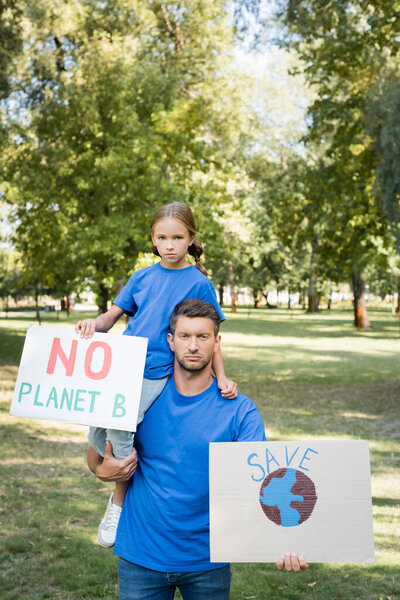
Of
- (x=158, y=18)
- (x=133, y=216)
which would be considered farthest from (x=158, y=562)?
(x=158, y=18)

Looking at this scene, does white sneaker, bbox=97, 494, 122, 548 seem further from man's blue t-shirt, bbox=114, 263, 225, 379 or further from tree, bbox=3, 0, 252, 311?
tree, bbox=3, 0, 252, 311

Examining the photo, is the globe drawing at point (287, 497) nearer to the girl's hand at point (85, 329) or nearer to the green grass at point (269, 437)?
the girl's hand at point (85, 329)

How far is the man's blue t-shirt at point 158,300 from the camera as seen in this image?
2.86m

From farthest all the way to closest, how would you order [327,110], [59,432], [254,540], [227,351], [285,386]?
[227,351] → [285,386] → [327,110] → [59,432] → [254,540]

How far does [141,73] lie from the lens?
61.3ft

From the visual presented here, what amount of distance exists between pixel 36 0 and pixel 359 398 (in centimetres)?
1412

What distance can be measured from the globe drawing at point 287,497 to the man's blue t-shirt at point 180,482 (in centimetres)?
16

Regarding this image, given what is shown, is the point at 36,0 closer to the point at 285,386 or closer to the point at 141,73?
the point at 141,73

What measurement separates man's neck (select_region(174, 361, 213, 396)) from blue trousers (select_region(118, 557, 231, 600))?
640 mm

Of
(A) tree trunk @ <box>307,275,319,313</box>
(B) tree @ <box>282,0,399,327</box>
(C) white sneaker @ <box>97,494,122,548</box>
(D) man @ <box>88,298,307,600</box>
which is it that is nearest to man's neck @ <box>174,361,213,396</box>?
(D) man @ <box>88,298,307,600</box>

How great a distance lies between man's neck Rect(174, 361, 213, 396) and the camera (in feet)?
8.15

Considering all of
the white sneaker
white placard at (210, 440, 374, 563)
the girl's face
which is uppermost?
the girl's face

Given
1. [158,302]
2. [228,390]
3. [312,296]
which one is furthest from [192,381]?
[312,296]

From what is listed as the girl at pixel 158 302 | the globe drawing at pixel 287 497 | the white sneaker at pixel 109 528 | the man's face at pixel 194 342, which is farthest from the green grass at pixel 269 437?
the man's face at pixel 194 342
